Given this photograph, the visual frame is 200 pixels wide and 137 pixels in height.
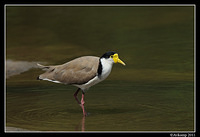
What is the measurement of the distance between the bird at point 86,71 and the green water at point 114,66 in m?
0.68

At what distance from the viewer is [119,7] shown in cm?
2208

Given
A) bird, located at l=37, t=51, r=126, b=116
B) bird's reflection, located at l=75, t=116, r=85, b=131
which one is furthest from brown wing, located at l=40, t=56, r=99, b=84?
bird's reflection, located at l=75, t=116, r=85, b=131

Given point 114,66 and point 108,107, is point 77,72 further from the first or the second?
point 114,66

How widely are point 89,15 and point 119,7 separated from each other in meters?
1.96

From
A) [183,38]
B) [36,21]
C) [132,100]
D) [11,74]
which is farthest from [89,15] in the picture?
[132,100]

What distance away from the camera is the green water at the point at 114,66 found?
9945 millimetres

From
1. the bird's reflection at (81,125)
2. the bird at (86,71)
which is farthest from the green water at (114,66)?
the bird at (86,71)

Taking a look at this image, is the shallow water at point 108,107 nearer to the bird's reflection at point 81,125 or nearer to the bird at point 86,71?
the bird's reflection at point 81,125

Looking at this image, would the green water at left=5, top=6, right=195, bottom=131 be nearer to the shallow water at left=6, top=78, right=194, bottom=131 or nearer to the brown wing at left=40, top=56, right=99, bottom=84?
the shallow water at left=6, top=78, right=194, bottom=131

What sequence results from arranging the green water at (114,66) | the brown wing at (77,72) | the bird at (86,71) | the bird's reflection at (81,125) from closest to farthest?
the bird's reflection at (81,125)
the green water at (114,66)
the bird at (86,71)
the brown wing at (77,72)

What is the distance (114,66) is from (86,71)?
14.9ft

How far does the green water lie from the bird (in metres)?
0.68

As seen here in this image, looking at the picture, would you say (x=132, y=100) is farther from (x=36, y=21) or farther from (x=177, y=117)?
(x=36, y=21)

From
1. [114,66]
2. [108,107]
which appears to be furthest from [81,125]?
[114,66]
